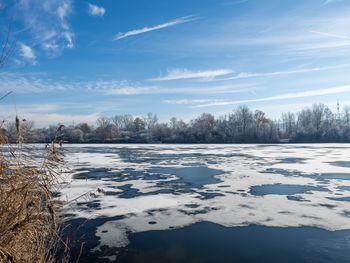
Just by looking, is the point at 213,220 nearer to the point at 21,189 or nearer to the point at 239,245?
the point at 239,245

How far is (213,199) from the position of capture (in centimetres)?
1109

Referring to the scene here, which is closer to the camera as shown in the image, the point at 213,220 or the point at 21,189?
the point at 21,189

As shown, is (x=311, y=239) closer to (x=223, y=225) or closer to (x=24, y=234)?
(x=223, y=225)

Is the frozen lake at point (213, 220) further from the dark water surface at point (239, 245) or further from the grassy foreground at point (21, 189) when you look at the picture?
the grassy foreground at point (21, 189)

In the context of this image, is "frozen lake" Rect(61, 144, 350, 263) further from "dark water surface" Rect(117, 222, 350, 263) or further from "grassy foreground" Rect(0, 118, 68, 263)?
"grassy foreground" Rect(0, 118, 68, 263)

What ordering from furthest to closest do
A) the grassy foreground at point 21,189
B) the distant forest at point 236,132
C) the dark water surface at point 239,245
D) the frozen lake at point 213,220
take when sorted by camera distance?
the distant forest at point 236,132 → the frozen lake at point 213,220 → the dark water surface at point 239,245 → the grassy foreground at point 21,189

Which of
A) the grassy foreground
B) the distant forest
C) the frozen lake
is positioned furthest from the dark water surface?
the distant forest

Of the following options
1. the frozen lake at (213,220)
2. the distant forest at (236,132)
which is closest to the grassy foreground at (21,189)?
the frozen lake at (213,220)

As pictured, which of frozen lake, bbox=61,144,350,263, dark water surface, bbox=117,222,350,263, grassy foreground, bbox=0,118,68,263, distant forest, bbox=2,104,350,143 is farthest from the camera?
distant forest, bbox=2,104,350,143

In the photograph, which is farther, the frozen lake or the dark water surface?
the frozen lake

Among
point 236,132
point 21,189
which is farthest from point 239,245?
point 236,132

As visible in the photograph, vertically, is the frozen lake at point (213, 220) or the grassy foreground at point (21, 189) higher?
the grassy foreground at point (21, 189)

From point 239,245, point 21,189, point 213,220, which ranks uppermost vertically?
point 21,189

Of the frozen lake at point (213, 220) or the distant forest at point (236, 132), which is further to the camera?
the distant forest at point (236, 132)
